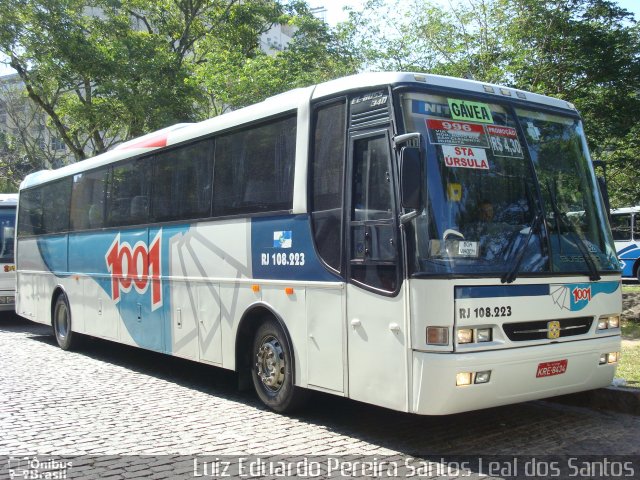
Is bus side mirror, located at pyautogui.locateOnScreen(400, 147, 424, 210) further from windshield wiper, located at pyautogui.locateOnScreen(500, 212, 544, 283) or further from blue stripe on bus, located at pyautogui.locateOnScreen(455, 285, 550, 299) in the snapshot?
windshield wiper, located at pyautogui.locateOnScreen(500, 212, 544, 283)

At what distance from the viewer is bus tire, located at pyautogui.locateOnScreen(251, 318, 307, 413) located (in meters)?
7.22

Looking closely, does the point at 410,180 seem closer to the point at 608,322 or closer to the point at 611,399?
the point at 608,322

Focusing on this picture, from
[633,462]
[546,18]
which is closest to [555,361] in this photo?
[633,462]

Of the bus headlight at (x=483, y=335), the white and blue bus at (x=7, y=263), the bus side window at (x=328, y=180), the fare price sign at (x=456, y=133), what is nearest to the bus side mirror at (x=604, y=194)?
the fare price sign at (x=456, y=133)

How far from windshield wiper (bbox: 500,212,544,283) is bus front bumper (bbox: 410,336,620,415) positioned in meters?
0.59

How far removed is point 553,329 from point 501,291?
73 cm

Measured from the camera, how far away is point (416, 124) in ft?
19.7

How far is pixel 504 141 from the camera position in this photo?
20.9 ft

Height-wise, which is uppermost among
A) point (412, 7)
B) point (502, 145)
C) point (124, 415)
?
point (412, 7)

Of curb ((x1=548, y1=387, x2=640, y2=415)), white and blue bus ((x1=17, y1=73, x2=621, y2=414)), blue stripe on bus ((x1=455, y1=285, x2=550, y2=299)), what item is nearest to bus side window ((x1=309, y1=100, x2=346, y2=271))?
white and blue bus ((x1=17, y1=73, x2=621, y2=414))

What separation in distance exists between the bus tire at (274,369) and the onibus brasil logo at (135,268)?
253 centimetres

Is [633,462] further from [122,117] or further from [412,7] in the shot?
[122,117]

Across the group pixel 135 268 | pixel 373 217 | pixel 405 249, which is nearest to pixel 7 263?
pixel 135 268

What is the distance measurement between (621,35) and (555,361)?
9.48m
